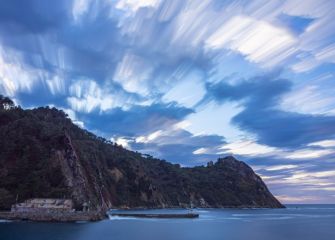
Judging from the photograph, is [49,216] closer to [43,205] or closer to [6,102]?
[43,205]

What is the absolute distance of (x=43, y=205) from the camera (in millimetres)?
97250

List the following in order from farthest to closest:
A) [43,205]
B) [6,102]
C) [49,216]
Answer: [6,102] → [43,205] → [49,216]

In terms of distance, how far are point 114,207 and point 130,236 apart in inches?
4853

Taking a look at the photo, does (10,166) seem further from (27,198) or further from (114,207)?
(114,207)

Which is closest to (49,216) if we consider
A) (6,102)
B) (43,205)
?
(43,205)

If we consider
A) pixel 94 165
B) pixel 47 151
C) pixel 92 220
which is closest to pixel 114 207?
pixel 94 165

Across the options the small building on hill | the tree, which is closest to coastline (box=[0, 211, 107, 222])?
the small building on hill

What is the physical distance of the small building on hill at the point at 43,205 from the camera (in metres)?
93.9

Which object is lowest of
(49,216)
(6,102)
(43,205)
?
(49,216)

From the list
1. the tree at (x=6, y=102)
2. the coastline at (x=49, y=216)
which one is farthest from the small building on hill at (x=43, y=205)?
the tree at (x=6, y=102)

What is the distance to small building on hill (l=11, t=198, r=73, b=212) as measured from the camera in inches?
3696

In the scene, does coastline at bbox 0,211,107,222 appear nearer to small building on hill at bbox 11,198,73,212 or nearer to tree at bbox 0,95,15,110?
small building on hill at bbox 11,198,73,212

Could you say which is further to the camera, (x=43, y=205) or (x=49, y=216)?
(x=43, y=205)

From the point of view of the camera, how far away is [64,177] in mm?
115688
